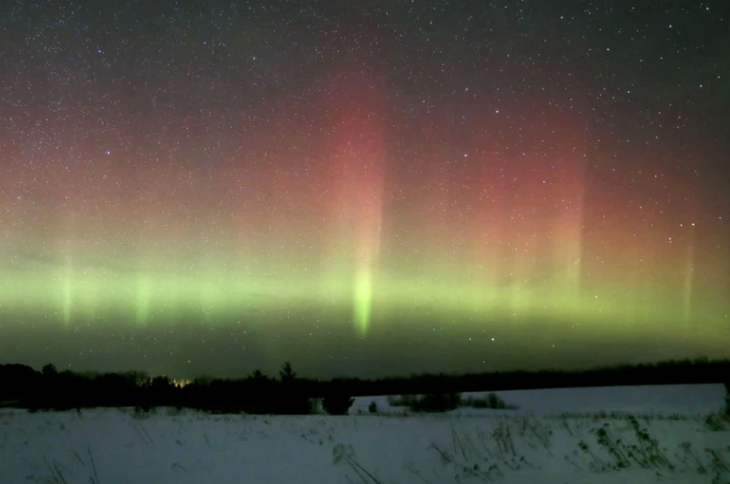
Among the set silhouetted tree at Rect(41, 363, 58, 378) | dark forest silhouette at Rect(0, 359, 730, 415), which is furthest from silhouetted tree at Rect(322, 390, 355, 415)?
silhouetted tree at Rect(41, 363, 58, 378)

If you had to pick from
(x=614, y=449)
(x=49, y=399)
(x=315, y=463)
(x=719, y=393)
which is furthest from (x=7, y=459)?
(x=719, y=393)

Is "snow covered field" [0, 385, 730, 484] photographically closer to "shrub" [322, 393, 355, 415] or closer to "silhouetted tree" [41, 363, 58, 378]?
"shrub" [322, 393, 355, 415]

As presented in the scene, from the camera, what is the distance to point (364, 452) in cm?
891

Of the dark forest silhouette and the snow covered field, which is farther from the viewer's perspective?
the dark forest silhouette

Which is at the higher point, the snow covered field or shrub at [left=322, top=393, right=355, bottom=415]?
the snow covered field

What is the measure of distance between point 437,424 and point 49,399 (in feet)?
54.0

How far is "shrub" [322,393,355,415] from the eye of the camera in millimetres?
20578

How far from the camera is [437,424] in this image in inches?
490

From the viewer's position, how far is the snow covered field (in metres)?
7.02

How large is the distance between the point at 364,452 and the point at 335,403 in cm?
1222

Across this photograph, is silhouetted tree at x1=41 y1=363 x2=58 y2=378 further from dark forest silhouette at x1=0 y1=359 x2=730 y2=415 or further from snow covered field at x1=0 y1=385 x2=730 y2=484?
snow covered field at x1=0 y1=385 x2=730 y2=484

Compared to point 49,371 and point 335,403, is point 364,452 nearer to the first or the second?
point 335,403

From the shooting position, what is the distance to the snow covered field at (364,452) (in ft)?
23.0

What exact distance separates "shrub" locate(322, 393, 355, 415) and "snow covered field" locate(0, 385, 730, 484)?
797 centimetres
